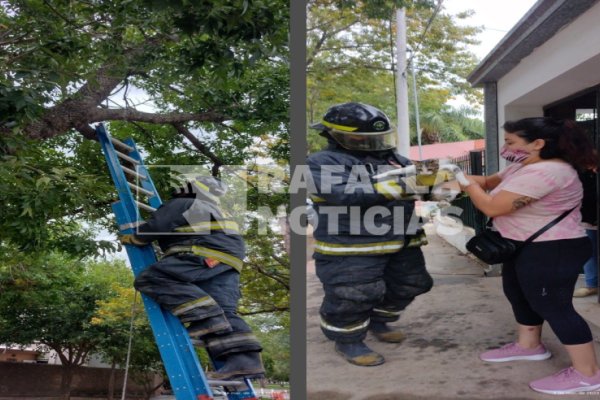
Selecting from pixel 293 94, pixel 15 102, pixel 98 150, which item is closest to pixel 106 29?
pixel 15 102

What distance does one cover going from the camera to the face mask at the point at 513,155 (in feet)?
6.21

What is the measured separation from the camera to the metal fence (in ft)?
6.38

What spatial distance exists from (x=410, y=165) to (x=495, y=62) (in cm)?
46

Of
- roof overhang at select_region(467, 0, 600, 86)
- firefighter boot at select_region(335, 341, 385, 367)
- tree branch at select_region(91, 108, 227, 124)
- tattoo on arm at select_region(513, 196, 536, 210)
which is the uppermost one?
tree branch at select_region(91, 108, 227, 124)

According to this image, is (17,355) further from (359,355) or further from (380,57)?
(380,57)

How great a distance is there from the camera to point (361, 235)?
6.64 ft

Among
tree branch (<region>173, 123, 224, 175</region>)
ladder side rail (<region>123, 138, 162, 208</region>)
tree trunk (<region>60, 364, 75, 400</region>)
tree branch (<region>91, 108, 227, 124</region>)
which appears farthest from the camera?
tree trunk (<region>60, 364, 75, 400</region>)

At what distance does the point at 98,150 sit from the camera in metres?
6.54

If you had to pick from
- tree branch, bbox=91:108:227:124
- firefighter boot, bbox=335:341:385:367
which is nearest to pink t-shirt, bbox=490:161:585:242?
firefighter boot, bbox=335:341:385:367

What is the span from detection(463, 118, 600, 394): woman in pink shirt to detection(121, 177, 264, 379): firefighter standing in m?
1.54

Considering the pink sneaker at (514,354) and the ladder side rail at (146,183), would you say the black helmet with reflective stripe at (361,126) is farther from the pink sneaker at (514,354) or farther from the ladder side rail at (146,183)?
the ladder side rail at (146,183)

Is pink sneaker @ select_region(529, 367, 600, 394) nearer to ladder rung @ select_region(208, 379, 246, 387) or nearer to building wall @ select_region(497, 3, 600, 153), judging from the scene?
building wall @ select_region(497, 3, 600, 153)

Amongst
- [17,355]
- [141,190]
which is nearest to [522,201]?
[141,190]

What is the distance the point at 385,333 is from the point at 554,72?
3.40 feet
